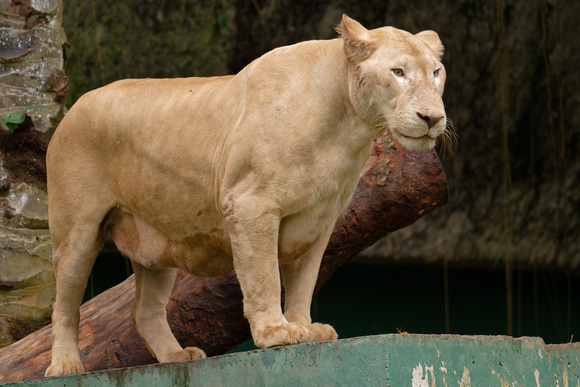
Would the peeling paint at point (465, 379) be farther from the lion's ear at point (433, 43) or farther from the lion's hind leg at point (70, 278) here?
the lion's hind leg at point (70, 278)

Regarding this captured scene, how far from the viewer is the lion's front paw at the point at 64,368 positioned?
14.4ft

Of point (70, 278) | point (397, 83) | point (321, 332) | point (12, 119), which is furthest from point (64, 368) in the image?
point (12, 119)

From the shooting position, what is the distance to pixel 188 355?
455 centimetres

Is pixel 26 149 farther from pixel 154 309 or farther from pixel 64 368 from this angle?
pixel 64 368

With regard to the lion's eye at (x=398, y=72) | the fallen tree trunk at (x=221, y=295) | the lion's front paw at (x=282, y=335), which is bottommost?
the fallen tree trunk at (x=221, y=295)

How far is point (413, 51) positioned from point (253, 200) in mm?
872

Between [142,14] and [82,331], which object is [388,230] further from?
[142,14]

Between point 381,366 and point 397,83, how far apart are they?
3.81 ft

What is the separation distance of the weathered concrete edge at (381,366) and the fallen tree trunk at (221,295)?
55.7 inches

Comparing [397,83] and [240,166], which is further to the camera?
[240,166]

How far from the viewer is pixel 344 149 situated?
383 centimetres

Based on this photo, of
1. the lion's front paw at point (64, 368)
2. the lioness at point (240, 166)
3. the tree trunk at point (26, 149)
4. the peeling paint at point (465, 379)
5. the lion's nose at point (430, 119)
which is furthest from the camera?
the tree trunk at point (26, 149)

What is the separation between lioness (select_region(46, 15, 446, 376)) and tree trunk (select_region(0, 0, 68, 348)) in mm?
1688

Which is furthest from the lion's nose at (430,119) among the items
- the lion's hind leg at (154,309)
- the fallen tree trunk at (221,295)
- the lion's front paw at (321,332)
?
the lion's hind leg at (154,309)
